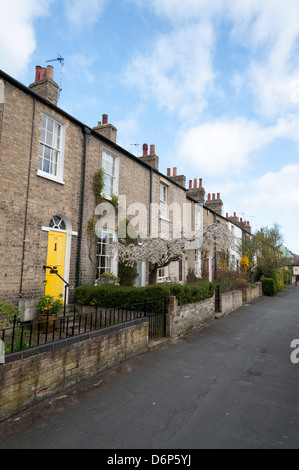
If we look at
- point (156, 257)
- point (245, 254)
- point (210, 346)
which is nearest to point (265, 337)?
point (210, 346)

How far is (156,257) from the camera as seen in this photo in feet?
30.6

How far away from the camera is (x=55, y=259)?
8844mm

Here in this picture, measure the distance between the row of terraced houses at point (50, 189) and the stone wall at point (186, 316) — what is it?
3624 mm

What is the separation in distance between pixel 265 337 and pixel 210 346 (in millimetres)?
2372

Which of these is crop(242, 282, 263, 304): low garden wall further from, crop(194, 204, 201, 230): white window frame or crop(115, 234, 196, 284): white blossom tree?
crop(115, 234, 196, 284): white blossom tree

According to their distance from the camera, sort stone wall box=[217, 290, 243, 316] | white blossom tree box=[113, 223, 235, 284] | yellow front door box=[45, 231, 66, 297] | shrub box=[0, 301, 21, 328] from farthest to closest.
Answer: stone wall box=[217, 290, 243, 316] < white blossom tree box=[113, 223, 235, 284] < yellow front door box=[45, 231, 66, 297] < shrub box=[0, 301, 21, 328]

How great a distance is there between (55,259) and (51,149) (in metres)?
3.70

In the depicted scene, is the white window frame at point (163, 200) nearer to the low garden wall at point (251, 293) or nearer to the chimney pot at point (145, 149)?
the chimney pot at point (145, 149)

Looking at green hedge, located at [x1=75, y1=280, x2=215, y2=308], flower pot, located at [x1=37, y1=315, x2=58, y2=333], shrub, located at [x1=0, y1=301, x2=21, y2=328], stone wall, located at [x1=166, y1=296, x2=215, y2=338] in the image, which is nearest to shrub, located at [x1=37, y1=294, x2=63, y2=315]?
flower pot, located at [x1=37, y1=315, x2=58, y2=333]

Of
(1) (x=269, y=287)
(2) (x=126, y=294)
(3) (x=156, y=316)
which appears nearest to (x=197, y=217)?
(1) (x=269, y=287)

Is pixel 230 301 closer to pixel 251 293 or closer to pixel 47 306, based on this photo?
pixel 251 293

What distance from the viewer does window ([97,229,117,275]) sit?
1074cm

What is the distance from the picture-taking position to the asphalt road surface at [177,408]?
3.27 meters

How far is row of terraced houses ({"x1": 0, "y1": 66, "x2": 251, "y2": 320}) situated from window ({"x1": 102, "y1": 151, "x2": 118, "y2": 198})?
42 mm
